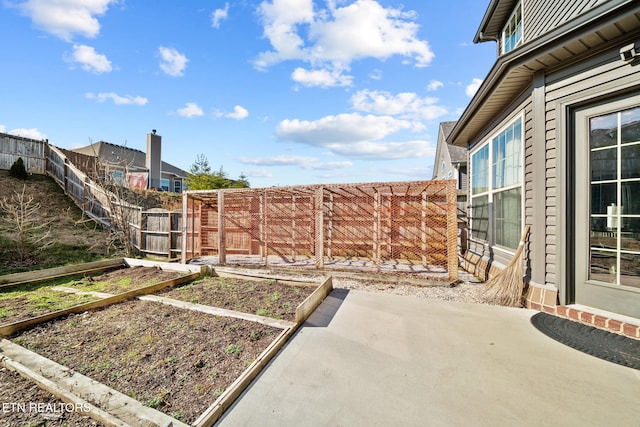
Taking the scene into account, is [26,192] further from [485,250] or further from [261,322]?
[485,250]

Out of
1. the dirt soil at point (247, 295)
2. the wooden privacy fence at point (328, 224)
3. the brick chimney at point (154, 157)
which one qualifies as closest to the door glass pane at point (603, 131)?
the wooden privacy fence at point (328, 224)

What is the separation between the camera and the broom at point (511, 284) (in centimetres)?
362

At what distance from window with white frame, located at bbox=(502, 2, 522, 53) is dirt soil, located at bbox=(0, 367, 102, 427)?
8472 mm

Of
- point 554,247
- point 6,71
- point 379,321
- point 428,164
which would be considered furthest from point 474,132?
point 428,164

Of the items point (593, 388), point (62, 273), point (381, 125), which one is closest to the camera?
point (593, 388)

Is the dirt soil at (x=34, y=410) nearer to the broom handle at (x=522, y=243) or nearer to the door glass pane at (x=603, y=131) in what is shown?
the broom handle at (x=522, y=243)

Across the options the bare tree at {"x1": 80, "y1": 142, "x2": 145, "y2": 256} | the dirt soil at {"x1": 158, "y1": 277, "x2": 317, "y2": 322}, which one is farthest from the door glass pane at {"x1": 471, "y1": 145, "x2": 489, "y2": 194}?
the bare tree at {"x1": 80, "y1": 142, "x2": 145, "y2": 256}

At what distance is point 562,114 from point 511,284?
227 cm

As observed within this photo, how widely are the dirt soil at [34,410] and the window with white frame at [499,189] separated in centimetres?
532

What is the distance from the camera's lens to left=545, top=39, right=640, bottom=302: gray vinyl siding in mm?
2881

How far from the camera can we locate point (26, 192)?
35.6 ft

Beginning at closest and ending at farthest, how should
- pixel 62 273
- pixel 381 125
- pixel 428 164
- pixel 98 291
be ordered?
1. pixel 98 291
2. pixel 62 273
3. pixel 381 125
4. pixel 428 164

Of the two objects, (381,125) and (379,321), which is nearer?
(379,321)

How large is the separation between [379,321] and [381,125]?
13.9 meters
